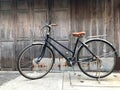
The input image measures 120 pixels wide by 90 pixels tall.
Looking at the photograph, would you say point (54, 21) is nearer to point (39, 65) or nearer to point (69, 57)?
point (39, 65)

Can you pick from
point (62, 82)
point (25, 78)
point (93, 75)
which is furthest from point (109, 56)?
point (25, 78)

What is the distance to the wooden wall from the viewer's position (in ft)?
26.2

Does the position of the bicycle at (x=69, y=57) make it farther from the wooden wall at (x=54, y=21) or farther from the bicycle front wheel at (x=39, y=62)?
the wooden wall at (x=54, y=21)

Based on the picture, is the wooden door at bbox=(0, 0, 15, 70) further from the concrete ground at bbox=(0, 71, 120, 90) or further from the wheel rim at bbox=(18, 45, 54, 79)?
the concrete ground at bbox=(0, 71, 120, 90)

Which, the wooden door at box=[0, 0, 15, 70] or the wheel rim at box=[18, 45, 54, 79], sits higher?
the wooden door at box=[0, 0, 15, 70]

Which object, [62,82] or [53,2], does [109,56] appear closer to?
[62,82]

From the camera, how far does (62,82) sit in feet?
19.6

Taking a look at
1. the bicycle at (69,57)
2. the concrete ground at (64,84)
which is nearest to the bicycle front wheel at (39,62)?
the bicycle at (69,57)

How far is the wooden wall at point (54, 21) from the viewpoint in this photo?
7984 mm

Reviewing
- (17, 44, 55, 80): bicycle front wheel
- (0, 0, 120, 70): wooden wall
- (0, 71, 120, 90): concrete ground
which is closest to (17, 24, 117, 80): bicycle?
(17, 44, 55, 80): bicycle front wheel

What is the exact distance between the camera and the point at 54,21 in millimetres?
8070

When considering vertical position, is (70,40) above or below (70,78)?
above

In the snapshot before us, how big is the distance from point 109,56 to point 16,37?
2935 millimetres

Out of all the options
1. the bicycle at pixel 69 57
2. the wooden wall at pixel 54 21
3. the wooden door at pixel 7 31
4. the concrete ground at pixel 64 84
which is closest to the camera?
the concrete ground at pixel 64 84
